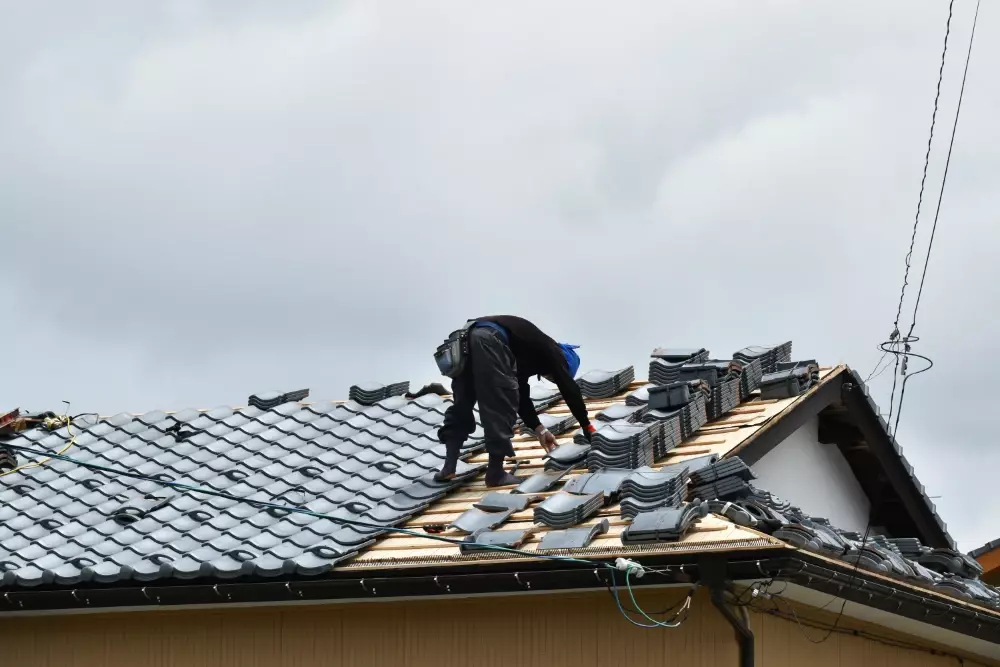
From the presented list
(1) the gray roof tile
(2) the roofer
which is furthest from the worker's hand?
(1) the gray roof tile

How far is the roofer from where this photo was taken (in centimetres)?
971

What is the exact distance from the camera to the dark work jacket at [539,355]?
9977 mm

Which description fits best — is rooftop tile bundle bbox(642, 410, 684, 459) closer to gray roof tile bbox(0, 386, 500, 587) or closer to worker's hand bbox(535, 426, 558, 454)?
worker's hand bbox(535, 426, 558, 454)

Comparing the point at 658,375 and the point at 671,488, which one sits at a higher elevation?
the point at 658,375

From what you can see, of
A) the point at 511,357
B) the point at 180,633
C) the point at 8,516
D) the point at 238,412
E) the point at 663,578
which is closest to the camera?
the point at 663,578

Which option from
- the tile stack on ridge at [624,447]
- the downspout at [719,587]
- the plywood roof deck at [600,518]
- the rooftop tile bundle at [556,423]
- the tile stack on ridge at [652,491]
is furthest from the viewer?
the rooftop tile bundle at [556,423]

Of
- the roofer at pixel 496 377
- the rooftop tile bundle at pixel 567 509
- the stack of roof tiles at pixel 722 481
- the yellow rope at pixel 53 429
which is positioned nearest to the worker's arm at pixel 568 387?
the roofer at pixel 496 377

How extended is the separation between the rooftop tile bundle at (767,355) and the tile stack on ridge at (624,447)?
2.36m

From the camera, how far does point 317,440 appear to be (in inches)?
455

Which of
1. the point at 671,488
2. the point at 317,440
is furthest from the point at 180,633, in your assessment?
the point at 671,488

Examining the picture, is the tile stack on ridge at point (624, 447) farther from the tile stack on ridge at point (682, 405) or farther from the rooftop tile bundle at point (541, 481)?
the tile stack on ridge at point (682, 405)

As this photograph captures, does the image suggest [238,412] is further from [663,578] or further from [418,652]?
[663,578]

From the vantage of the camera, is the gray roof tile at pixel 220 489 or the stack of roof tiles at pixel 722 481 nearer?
the stack of roof tiles at pixel 722 481

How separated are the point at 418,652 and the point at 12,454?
533 cm
